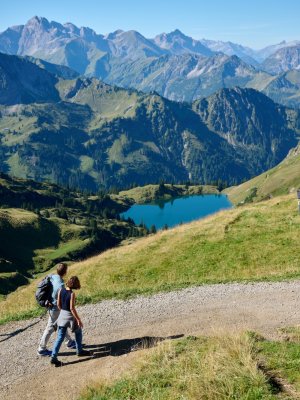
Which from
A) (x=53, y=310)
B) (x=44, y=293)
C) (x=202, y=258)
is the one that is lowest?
(x=202, y=258)

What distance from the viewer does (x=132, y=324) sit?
22609 millimetres

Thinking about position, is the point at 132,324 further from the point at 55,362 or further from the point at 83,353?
the point at 55,362

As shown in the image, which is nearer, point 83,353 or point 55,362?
point 55,362

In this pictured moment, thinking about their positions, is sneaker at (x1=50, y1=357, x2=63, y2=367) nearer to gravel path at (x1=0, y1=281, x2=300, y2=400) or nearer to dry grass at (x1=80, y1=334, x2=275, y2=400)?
gravel path at (x1=0, y1=281, x2=300, y2=400)

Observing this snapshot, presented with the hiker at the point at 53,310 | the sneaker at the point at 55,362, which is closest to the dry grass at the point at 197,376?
the sneaker at the point at 55,362

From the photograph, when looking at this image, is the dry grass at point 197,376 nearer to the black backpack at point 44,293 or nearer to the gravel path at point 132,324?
the gravel path at point 132,324

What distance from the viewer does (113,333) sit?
21656 mm

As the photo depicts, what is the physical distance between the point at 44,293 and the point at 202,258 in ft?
63.2

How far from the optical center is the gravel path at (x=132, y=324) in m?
17.1

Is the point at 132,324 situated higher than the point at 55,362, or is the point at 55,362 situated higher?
the point at 55,362

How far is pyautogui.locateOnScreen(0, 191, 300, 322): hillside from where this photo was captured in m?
30.5

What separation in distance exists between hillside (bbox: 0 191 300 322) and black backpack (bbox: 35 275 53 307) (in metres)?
7.39

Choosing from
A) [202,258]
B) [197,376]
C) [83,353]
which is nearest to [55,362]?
[83,353]

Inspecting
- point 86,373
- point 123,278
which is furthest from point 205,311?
point 123,278
